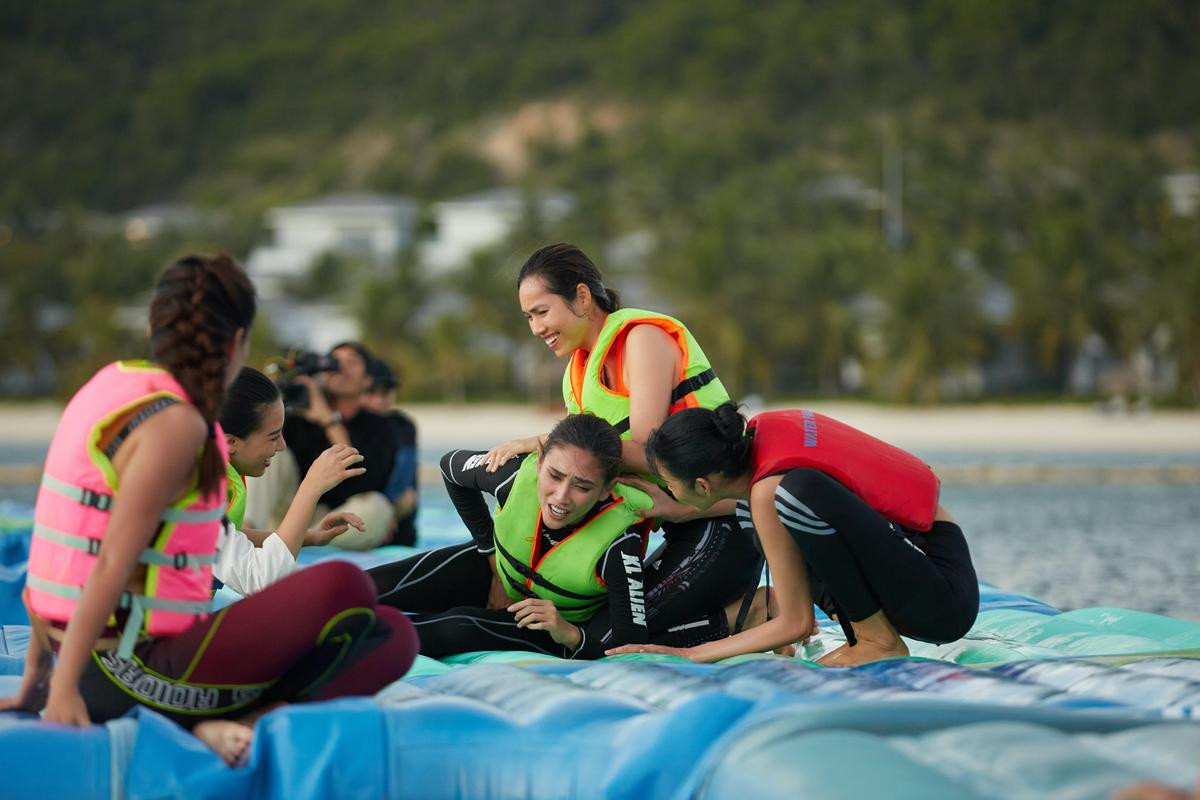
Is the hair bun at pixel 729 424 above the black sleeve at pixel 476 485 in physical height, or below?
above

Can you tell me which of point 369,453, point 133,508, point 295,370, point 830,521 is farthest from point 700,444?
point 369,453

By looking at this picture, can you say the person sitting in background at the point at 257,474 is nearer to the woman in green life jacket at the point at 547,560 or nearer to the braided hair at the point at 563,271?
the woman in green life jacket at the point at 547,560

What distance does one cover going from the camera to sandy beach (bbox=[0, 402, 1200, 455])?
837 inches

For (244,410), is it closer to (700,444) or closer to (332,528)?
(332,528)

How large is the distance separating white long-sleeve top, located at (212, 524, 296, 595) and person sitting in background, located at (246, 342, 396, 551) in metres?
2.33

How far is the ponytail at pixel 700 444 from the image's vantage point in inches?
139

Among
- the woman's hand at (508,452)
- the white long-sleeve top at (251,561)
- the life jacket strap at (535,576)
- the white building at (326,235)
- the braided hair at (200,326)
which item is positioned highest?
the white building at (326,235)

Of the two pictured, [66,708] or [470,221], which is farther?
[470,221]

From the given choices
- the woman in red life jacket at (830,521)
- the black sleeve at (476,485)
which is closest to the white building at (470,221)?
the black sleeve at (476,485)

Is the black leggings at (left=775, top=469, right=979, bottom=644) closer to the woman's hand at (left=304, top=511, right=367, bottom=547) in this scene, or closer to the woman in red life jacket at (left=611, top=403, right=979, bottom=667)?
the woman in red life jacket at (left=611, top=403, right=979, bottom=667)

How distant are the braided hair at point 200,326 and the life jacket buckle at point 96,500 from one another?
17 cm

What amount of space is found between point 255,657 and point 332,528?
909 mm

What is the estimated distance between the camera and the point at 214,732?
2871 millimetres

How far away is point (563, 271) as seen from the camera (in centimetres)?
407
